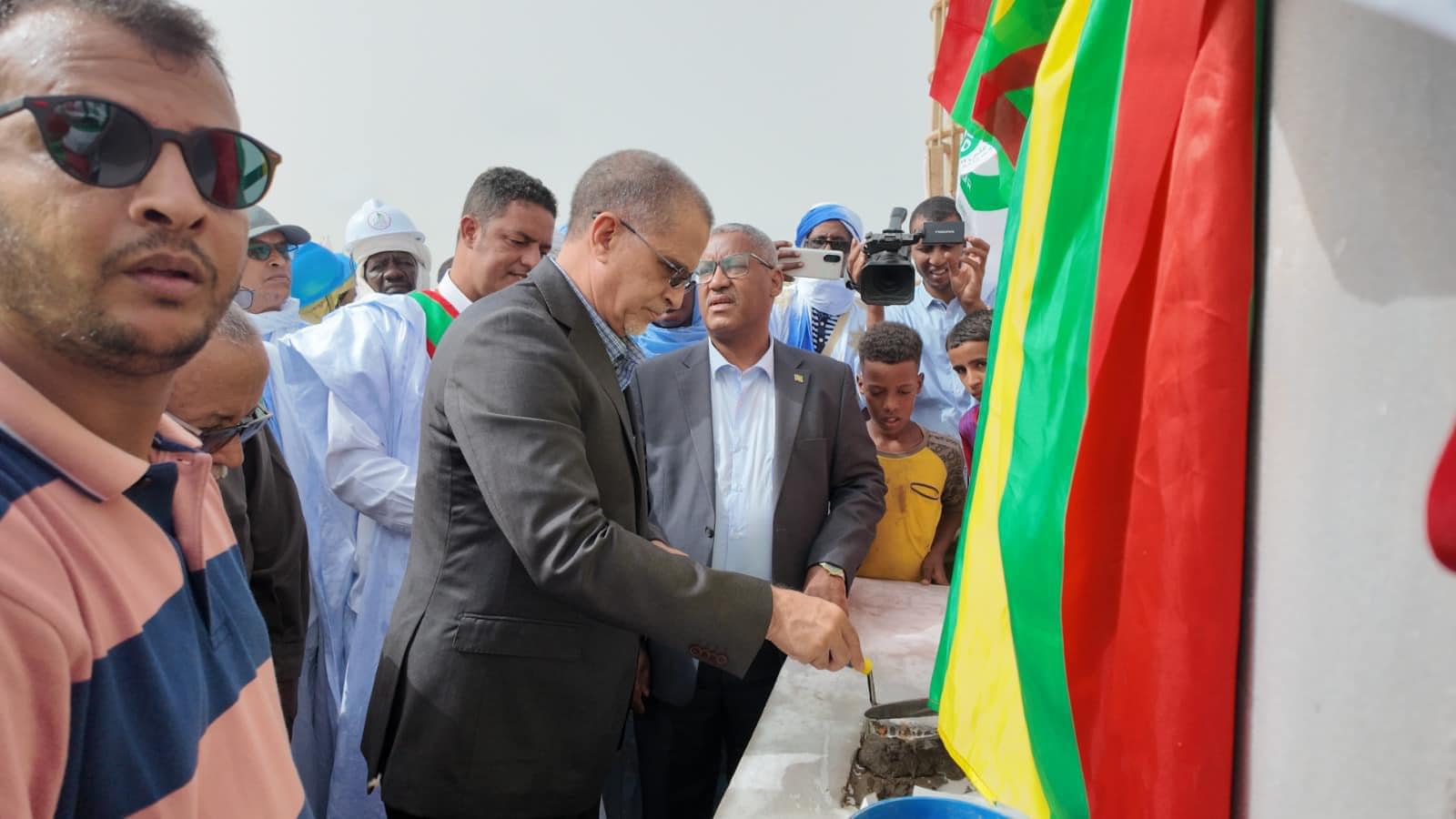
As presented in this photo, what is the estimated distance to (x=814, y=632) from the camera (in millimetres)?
1687

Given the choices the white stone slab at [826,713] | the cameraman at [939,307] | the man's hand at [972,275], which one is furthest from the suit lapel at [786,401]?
the man's hand at [972,275]

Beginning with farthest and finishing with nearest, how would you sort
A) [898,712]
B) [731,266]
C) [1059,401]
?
1. [731,266]
2. [898,712]
3. [1059,401]

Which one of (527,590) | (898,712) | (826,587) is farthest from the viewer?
(826,587)

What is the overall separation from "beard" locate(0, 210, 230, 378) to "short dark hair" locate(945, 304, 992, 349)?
9.06 feet

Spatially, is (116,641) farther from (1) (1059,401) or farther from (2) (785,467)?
(2) (785,467)

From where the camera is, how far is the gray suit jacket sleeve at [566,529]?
161 cm

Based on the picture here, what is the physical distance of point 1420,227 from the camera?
58 cm

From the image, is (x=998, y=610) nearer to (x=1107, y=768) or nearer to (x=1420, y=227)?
(x=1107, y=768)

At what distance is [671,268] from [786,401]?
868 millimetres

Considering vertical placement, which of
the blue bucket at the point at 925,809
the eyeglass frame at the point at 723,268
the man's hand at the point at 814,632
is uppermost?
the eyeglass frame at the point at 723,268

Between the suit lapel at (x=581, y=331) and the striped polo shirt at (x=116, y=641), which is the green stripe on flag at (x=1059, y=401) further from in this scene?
the suit lapel at (x=581, y=331)

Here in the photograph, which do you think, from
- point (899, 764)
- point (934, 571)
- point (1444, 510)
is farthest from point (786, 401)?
point (1444, 510)

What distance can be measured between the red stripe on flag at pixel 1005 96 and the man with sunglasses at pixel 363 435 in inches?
82.9

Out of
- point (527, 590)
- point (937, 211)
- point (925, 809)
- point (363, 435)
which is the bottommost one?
point (925, 809)
